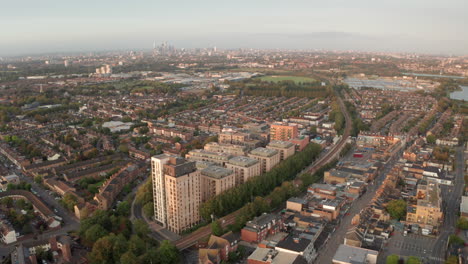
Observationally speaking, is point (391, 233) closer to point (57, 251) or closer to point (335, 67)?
point (57, 251)

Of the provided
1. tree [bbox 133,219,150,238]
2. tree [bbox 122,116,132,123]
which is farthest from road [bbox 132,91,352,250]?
tree [bbox 122,116,132,123]

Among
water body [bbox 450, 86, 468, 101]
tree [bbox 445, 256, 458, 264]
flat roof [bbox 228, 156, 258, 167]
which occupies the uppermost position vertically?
flat roof [bbox 228, 156, 258, 167]

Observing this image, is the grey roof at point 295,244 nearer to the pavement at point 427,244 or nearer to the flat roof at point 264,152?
the pavement at point 427,244

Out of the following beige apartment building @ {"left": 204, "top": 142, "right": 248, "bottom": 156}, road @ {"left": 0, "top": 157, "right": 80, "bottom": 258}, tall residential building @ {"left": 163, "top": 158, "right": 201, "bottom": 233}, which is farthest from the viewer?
beige apartment building @ {"left": 204, "top": 142, "right": 248, "bottom": 156}

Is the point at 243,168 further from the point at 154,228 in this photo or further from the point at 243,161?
the point at 154,228

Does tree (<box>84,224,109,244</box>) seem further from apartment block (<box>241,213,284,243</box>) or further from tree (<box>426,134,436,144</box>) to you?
tree (<box>426,134,436,144</box>)

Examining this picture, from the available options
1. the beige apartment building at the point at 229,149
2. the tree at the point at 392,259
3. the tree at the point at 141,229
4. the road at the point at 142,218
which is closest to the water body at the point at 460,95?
the beige apartment building at the point at 229,149
